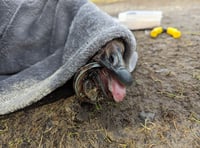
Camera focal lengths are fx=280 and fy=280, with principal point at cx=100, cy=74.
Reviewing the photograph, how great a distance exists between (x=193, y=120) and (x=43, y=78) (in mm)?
569

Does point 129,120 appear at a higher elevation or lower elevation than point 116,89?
lower

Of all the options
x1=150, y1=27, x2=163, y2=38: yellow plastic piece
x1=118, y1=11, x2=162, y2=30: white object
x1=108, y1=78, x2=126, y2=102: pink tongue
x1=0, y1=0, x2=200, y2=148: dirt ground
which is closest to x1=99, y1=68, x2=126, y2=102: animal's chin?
x1=108, y1=78, x2=126, y2=102: pink tongue

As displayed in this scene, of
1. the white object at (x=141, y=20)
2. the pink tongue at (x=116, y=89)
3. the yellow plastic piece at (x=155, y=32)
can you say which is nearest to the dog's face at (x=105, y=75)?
the pink tongue at (x=116, y=89)

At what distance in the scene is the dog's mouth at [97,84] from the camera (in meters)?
0.93

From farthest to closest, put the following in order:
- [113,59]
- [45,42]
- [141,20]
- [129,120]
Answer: [141,20] → [45,42] → [129,120] → [113,59]

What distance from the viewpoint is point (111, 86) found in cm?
93

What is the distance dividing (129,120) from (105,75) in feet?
0.68

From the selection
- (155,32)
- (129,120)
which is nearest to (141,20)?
(155,32)

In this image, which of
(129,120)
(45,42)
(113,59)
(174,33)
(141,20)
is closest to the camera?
(113,59)

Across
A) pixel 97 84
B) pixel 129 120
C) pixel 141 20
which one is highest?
pixel 97 84

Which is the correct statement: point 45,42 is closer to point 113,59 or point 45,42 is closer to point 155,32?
point 113,59

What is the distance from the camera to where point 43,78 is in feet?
3.36

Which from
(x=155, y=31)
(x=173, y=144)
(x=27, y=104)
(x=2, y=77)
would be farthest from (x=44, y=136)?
(x=155, y=31)

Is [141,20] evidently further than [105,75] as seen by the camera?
Yes
